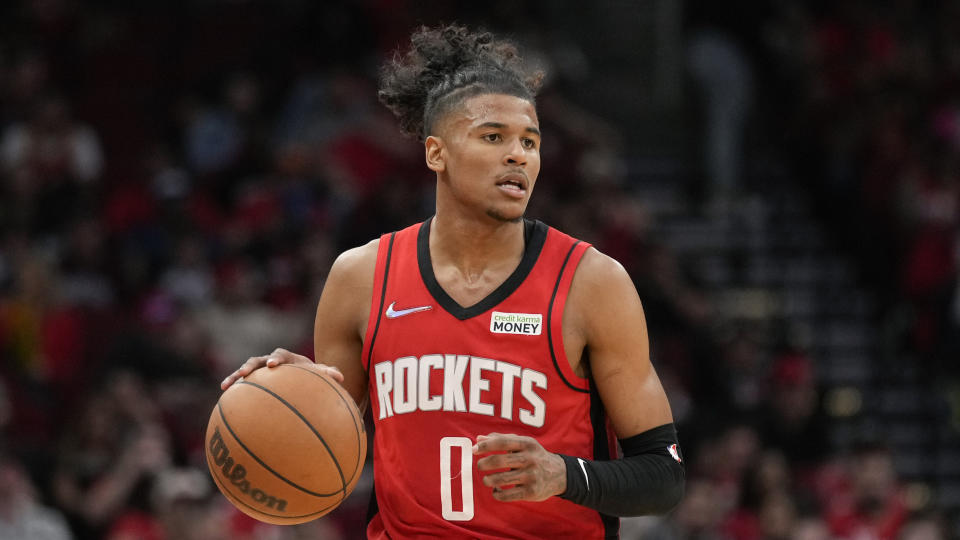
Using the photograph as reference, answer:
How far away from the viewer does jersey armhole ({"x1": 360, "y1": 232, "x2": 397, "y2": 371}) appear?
405 centimetres

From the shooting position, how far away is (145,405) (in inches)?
323

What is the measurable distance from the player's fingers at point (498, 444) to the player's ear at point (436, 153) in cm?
101

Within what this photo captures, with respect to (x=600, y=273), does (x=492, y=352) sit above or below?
below

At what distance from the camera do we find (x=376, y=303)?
407 centimetres

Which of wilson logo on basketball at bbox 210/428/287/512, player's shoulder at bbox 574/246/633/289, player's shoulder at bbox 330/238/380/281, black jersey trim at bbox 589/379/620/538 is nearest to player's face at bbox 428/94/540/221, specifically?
player's shoulder at bbox 574/246/633/289

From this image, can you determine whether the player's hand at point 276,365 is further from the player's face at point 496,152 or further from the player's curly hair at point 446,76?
the player's curly hair at point 446,76

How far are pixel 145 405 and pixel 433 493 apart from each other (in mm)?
4719

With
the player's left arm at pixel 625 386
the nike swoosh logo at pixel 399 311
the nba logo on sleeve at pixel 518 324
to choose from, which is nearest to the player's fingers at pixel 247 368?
the nike swoosh logo at pixel 399 311

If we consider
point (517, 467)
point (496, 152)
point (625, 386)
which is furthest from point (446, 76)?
point (517, 467)

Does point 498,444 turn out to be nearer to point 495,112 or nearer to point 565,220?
point 495,112

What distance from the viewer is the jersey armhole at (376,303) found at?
405 cm

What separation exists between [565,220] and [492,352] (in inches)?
271

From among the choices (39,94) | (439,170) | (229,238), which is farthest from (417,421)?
(39,94)

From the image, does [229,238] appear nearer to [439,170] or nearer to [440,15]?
[440,15]
